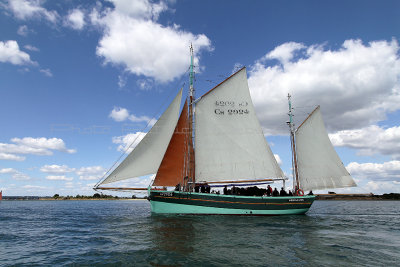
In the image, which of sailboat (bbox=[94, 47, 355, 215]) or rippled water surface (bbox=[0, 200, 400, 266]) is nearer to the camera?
rippled water surface (bbox=[0, 200, 400, 266])

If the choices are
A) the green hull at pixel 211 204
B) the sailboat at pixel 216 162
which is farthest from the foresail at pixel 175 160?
the green hull at pixel 211 204

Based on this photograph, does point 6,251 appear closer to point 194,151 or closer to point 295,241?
point 295,241

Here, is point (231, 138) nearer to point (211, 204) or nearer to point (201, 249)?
point (211, 204)

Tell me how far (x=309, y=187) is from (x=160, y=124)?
924 inches

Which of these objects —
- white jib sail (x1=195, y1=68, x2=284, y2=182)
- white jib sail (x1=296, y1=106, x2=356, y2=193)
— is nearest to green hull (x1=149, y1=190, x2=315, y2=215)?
white jib sail (x1=195, y1=68, x2=284, y2=182)

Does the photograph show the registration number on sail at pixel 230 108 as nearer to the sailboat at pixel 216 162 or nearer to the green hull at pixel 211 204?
the sailboat at pixel 216 162

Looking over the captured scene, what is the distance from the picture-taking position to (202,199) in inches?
1152

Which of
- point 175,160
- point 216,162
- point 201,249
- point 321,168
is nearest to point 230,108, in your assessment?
point 216,162

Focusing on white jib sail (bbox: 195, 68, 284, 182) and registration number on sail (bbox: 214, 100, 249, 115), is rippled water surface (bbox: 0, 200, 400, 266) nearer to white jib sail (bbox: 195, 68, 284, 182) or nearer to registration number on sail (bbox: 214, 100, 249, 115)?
white jib sail (bbox: 195, 68, 284, 182)

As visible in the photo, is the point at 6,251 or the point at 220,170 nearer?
the point at 6,251

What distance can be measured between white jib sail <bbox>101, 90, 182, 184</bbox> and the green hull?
3.38 meters

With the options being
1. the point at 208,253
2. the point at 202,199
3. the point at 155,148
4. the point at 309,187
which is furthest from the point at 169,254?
the point at 309,187

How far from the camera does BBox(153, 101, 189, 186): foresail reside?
31734 millimetres

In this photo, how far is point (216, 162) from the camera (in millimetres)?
32781
